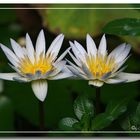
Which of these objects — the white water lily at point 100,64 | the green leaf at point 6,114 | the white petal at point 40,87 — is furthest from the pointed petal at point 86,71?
the green leaf at point 6,114

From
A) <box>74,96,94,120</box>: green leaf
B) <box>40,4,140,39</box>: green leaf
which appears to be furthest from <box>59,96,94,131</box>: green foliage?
<box>40,4,140,39</box>: green leaf

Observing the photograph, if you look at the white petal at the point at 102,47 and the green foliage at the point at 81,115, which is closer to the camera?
the green foliage at the point at 81,115

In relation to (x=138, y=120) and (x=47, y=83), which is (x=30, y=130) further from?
(x=138, y=120)

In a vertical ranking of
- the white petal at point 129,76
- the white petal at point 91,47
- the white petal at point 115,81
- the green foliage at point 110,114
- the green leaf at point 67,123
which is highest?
the white petal at point 91,47

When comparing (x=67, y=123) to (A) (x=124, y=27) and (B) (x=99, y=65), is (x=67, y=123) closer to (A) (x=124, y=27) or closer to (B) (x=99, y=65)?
(B) (x=99, y=65)

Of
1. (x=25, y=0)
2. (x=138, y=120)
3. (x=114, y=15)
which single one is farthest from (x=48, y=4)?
(x=138, y=120)

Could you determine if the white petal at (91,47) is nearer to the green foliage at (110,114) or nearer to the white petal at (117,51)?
the white petal at (117,51)

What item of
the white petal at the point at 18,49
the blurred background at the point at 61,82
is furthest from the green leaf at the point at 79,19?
the white petal at the point at 18,49

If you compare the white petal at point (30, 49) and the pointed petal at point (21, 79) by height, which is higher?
the white petal at point (30, 49)
